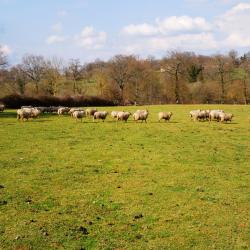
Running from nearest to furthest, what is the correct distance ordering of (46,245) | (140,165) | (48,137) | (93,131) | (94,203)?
(46,245)
(94,203)
(140,165)
(48,137)
(93,131)

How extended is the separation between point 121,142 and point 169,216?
14195mm

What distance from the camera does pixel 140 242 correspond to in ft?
35.9

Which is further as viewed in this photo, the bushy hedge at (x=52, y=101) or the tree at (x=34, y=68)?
the tree at (x=34, y=68)

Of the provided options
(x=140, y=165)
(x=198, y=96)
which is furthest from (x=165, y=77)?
(x=140, y=165)

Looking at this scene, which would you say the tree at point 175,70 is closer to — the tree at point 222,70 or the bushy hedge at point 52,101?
the tree at point 222,70

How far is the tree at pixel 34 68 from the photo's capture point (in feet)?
362

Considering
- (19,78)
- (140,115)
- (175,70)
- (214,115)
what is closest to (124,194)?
(140,115)

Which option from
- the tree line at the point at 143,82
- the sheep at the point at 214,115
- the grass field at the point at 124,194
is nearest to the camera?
the grass field at the point at 124,194

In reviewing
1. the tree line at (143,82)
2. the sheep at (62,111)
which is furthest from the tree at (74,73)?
the sheep at (62,111)

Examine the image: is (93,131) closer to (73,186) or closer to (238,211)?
(73,186)

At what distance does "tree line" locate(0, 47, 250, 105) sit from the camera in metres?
101

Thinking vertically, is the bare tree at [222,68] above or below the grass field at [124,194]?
above

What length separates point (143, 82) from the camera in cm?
10731

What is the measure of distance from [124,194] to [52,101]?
64.4 metres
